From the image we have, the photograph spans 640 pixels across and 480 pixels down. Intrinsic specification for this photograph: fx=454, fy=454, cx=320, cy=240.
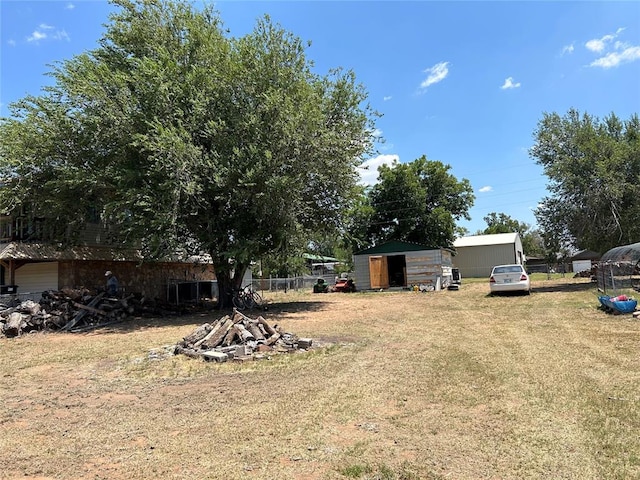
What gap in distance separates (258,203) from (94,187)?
5.93 metres

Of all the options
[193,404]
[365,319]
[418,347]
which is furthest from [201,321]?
[193,404]

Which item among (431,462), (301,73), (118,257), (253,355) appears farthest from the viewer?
(118,257)

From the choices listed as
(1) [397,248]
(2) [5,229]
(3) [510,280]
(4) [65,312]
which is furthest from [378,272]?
(2) [5,229]

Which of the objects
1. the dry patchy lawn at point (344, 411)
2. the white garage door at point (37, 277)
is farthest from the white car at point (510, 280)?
the white garage door at point (37, 277)

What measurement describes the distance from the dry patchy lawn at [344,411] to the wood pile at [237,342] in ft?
1.47

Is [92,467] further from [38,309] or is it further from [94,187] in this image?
[94,187]

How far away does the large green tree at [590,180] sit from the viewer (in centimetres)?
2494

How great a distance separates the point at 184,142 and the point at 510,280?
585 inches

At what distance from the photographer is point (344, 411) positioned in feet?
17.0

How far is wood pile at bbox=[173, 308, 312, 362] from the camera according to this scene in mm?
8664

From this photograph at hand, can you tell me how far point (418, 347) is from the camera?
900cm

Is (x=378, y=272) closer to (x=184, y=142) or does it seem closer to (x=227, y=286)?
(x=227, y=286)

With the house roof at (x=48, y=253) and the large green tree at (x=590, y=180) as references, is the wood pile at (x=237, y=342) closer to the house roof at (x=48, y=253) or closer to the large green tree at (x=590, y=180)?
the house roof at (x=48, y=253)

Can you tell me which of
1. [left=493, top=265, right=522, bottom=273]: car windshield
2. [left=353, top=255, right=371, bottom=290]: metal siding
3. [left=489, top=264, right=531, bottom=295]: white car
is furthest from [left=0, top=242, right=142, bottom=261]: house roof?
[left=493, top=265, right=522, bottom=273]: car windshield
